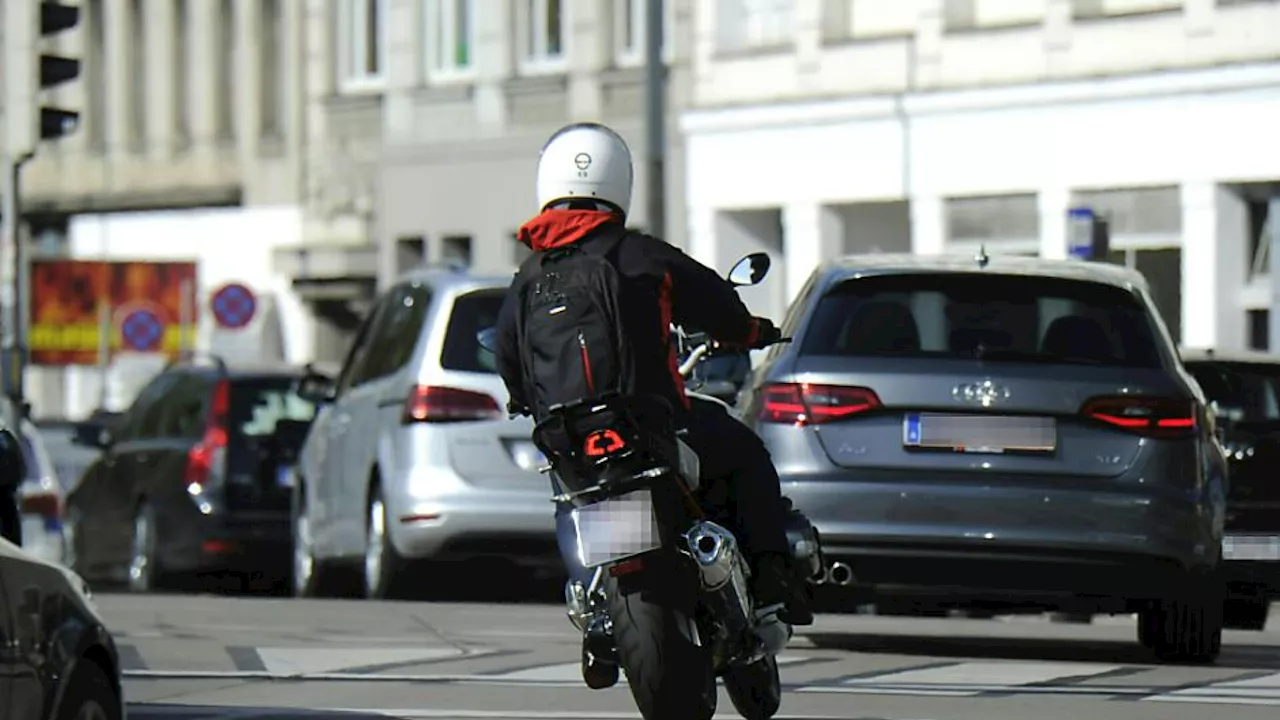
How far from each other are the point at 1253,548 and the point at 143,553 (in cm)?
805

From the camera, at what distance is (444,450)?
18.3m

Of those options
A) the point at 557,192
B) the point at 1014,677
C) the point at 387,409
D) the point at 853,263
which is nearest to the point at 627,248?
the point at 557,192

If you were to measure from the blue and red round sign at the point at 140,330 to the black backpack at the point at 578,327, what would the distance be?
33587 millimetres

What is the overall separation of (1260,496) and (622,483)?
9.57m

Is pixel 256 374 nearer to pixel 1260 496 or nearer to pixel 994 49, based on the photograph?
pixel 1260 496

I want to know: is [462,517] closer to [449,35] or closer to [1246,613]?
[1246,613]

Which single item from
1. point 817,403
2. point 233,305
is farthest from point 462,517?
point 233,305

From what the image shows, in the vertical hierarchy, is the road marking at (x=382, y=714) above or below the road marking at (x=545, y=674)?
above

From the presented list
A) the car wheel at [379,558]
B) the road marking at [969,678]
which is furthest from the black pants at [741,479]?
the car wheel at [379,558]

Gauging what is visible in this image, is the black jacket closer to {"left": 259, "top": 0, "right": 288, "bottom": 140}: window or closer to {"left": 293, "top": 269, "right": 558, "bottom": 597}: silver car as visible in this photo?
{"left": 293, "top": 269, "right": 558, "bottom": 597}: silver car

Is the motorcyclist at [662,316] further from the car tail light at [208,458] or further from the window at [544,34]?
the window at [544,34]

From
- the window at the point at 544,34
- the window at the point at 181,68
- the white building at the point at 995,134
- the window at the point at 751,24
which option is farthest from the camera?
the window at the point at 181,68

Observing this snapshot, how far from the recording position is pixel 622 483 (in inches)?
380

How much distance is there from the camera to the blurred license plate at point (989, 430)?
13.7 metres
